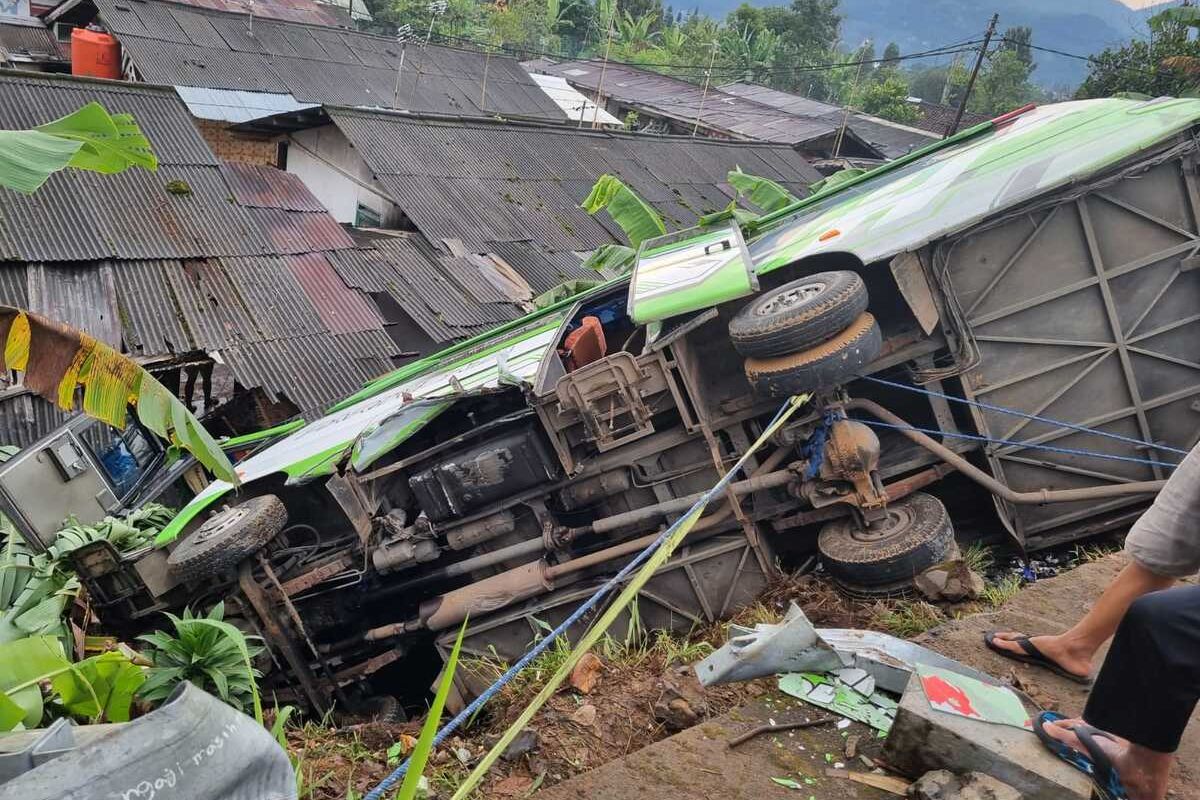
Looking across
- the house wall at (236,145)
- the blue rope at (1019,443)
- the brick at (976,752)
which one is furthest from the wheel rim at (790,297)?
the house wall at (236,145)

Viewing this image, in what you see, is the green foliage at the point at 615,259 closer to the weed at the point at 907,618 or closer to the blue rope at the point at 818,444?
the blue rope at the point at 818,444

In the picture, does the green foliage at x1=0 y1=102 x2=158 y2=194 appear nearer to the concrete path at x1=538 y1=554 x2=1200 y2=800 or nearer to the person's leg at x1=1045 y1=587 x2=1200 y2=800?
the concrete path at x1=538 y1=554 x2=1200 y2=800

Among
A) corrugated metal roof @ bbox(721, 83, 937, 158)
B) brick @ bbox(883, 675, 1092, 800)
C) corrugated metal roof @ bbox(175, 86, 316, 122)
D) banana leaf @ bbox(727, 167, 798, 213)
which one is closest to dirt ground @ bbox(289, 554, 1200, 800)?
brick @ bbox(883, 675, 1092, 800)

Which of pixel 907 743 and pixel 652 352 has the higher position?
pixel 652 352

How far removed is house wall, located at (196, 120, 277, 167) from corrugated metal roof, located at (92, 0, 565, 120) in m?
0.32

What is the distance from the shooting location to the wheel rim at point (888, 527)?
5.07 meters

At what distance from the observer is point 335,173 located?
594 inches

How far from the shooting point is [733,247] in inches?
246

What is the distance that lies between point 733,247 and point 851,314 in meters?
1.80

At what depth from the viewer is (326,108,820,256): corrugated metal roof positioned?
1429 centimetres

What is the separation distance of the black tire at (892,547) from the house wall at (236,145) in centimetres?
1435

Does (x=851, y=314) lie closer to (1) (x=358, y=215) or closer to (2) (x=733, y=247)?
(2) (x=733, y=247)

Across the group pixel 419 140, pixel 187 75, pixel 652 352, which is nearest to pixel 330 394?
pixel 652 352

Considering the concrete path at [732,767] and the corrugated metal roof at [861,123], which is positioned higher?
the corrugated metal roof at [861,123]
